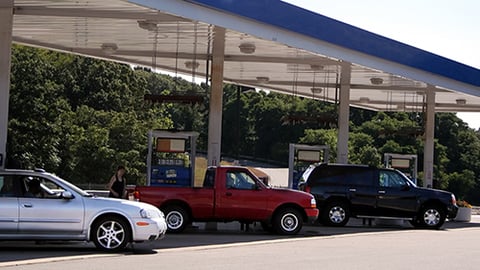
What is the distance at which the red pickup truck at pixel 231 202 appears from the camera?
1981cm

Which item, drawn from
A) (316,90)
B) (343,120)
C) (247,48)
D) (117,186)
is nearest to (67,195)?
(117,186)

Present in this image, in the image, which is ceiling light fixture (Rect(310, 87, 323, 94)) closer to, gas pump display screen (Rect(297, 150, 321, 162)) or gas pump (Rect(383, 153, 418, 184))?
gas pump (Rect(383, 153, 418, 184))

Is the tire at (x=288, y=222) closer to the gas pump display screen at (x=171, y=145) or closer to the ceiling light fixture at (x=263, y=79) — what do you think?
the gas pump display screen at (x=171, y=145)

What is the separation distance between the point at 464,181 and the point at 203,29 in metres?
53.1

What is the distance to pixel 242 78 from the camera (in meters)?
33.0

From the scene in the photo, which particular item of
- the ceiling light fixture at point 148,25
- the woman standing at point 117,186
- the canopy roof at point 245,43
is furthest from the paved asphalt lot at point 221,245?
the ceiling light fixture at point 148,25

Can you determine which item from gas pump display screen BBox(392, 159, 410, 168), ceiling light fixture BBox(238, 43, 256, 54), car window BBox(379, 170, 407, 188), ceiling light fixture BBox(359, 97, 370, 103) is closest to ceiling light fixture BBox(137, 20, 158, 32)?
ceiling light fixture BBox(238, 43, 256, 54)

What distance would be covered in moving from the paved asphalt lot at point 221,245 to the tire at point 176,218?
0.24 m

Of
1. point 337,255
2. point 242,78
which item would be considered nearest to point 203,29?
point 337,255

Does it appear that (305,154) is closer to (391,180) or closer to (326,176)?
(326,176)

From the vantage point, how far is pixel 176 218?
19.8 meters

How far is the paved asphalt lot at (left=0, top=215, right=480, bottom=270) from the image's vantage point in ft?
44.2

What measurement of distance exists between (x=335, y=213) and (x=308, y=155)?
16.3 ft

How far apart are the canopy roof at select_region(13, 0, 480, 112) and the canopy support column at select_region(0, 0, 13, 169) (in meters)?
0.34
